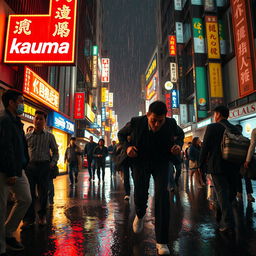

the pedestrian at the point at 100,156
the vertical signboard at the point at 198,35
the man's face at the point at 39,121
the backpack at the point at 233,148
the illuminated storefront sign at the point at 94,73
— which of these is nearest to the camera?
the backpack at the point at 233,148

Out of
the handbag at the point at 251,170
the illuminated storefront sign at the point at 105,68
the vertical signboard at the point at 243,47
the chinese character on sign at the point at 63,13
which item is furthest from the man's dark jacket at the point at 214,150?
the illuminated storefront sign at the point at 105,68

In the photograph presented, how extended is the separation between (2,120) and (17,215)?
120 cm

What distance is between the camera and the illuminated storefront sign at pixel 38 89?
9.63 m

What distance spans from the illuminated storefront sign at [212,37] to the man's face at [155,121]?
19.9m

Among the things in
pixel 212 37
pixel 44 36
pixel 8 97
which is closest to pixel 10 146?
pixel 8 97

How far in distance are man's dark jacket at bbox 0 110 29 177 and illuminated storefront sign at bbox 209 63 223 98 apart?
19772 mm

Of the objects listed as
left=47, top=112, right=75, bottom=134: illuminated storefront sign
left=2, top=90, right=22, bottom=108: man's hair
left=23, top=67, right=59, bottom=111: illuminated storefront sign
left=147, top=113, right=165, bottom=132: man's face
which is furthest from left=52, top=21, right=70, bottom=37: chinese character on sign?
left=147, top=113, right=165, bottom=132: man's face

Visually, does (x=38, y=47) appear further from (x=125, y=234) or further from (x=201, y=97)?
(x=201, y=97)

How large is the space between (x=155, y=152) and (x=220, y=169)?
122 centimetres

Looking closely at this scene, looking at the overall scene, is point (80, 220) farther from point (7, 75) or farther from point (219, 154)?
point (7, 75)

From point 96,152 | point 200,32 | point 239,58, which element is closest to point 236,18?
point 239,58

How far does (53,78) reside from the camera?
1505 centimetres

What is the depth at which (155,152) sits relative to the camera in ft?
9.46

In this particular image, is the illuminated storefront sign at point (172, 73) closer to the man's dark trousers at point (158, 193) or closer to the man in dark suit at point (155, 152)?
the man in dark suit at point (155, 152)
